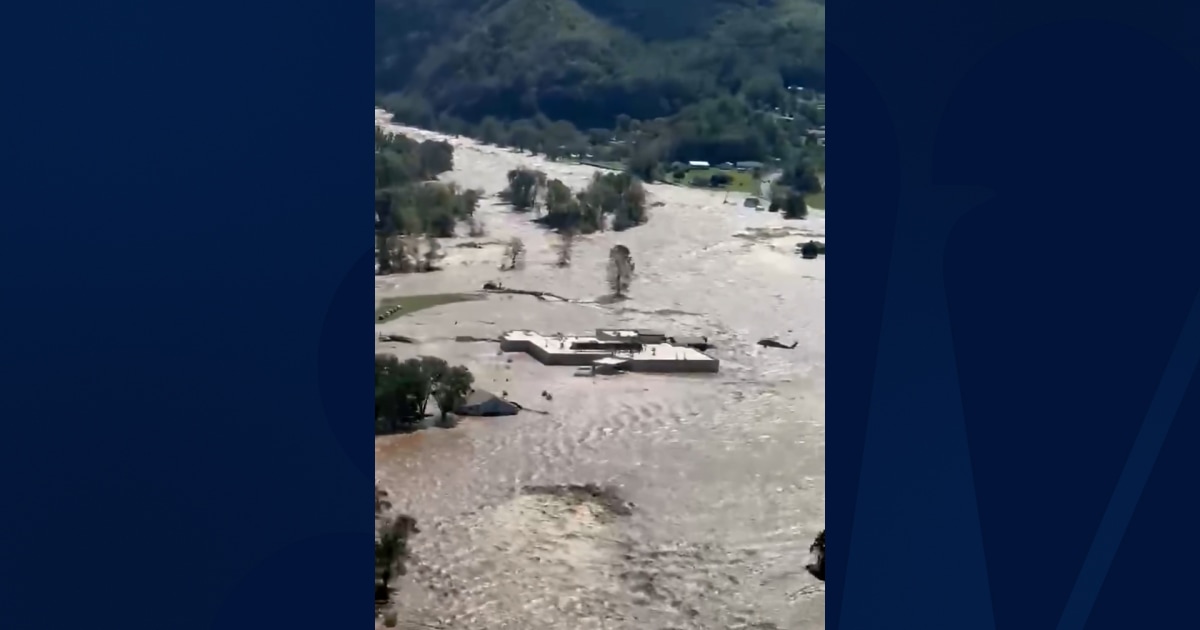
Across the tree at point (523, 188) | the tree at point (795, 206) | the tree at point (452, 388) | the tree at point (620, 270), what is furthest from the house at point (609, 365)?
the tree at point (795, 206)

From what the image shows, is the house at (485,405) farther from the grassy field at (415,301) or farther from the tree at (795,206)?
the tree at (795,206)

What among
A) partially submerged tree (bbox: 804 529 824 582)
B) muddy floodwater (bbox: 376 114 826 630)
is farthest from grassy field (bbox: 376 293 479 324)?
partially submerged tree (bbox: 804 529 824 582)
